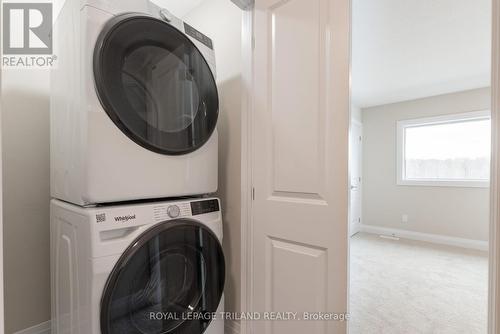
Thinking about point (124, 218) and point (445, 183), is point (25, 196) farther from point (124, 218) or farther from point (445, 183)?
point (445, 183)

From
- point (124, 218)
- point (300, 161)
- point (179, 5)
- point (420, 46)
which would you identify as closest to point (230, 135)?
point (300, 161)

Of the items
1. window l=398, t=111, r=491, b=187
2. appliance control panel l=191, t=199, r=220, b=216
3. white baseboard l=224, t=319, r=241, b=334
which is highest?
window l=398, t=111, r=491, b=187

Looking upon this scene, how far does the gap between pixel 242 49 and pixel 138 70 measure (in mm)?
671

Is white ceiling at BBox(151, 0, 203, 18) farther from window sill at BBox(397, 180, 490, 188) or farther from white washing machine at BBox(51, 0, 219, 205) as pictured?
window sill at BBox(397, 180, 490, 188)

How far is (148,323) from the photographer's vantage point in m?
0.98

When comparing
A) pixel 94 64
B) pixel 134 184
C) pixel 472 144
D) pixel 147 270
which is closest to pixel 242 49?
pixel 94 64

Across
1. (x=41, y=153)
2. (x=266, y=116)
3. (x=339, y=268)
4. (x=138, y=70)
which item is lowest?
(x=339, y=268)

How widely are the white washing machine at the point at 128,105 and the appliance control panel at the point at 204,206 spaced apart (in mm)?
60

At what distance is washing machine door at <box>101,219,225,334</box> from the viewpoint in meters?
0.88

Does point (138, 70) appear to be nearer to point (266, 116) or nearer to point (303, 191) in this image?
point (266, 116)

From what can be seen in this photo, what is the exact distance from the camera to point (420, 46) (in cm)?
253

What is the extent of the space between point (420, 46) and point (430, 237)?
3.10 metres

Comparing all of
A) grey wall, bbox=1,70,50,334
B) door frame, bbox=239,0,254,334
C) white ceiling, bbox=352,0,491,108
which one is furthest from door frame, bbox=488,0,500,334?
grey wall, bbox=1,70,50,334

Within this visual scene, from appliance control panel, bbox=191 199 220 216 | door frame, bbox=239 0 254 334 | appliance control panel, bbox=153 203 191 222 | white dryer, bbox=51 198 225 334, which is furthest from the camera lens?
door frame, bbox=239 0 254 334
